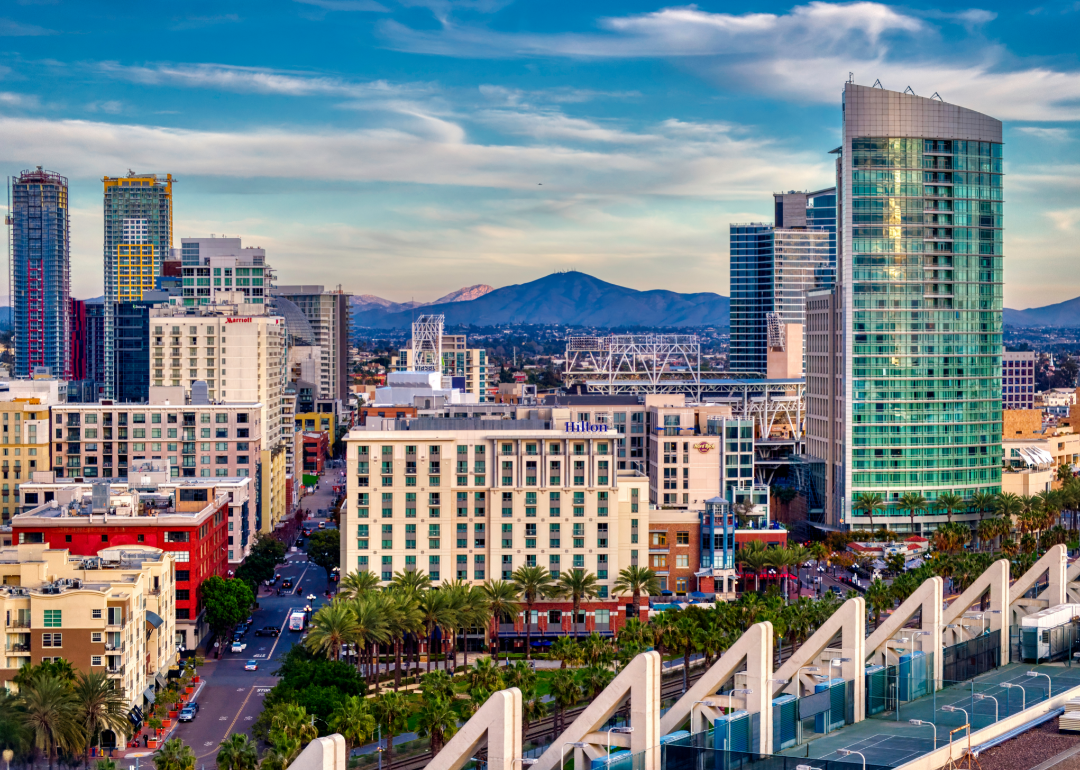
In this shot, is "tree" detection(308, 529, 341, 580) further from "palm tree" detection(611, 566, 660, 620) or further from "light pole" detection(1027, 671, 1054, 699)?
"light pole" detection(1027, 671, 1054, 699)

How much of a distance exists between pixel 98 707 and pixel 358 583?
106 ft

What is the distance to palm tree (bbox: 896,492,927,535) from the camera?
168875mm

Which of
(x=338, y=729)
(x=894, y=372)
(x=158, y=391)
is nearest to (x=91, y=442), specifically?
(x=158, y=391)

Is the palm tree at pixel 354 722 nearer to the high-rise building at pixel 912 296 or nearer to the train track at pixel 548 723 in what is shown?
the train track at pixel 548 723

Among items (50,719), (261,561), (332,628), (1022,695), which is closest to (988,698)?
(1022,695)

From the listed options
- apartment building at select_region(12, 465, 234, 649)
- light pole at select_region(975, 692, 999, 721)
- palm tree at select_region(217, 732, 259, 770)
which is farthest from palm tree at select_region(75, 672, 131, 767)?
light pole at select_region(975, 692, 999, 721)

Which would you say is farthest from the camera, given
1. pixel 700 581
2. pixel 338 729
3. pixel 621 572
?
pixel 700 581

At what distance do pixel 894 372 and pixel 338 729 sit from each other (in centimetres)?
10698

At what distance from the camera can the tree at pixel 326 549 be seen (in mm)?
155125

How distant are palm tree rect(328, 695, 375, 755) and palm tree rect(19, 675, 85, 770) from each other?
15.3 metres

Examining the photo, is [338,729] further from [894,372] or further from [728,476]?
[894,372]

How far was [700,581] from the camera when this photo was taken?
455ft

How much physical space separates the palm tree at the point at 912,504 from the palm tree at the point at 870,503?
7.91 feet

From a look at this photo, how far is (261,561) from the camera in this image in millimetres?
146625
